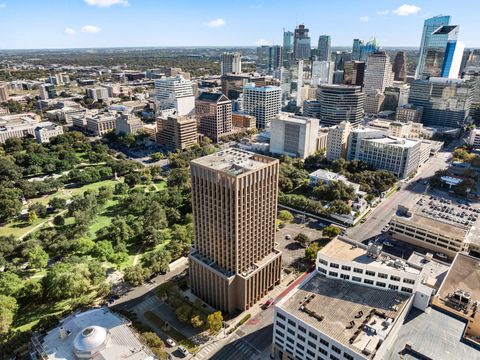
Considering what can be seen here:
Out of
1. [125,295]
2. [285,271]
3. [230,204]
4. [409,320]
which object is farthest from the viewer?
[285,271]

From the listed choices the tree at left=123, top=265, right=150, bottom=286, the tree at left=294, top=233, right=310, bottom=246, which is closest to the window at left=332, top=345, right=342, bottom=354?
the tree at left=294, top=233, right=310, bottom=246

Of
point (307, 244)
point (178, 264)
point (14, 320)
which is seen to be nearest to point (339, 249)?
point (307, 244)

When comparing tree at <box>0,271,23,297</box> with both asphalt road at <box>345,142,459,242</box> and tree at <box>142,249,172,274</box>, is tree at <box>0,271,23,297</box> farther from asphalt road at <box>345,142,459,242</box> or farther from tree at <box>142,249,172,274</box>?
asphalt road at <box>345,142,459,242</box>

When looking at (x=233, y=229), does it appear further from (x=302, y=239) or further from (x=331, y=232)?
(x=331, y=232)

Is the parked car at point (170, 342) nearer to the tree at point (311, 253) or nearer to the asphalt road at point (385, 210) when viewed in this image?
the tree at point (311, 253)

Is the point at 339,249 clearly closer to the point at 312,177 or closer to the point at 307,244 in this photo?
the point at 307,244

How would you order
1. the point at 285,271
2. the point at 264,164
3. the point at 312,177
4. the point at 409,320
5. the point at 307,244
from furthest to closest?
the point at 312,177, the point at 307,244, the point at 285,271, the point at 264,164, the point at 409,320

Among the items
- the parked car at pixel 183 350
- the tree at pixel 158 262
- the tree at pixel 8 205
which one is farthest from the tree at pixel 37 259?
the parked car at pixel 183 350
